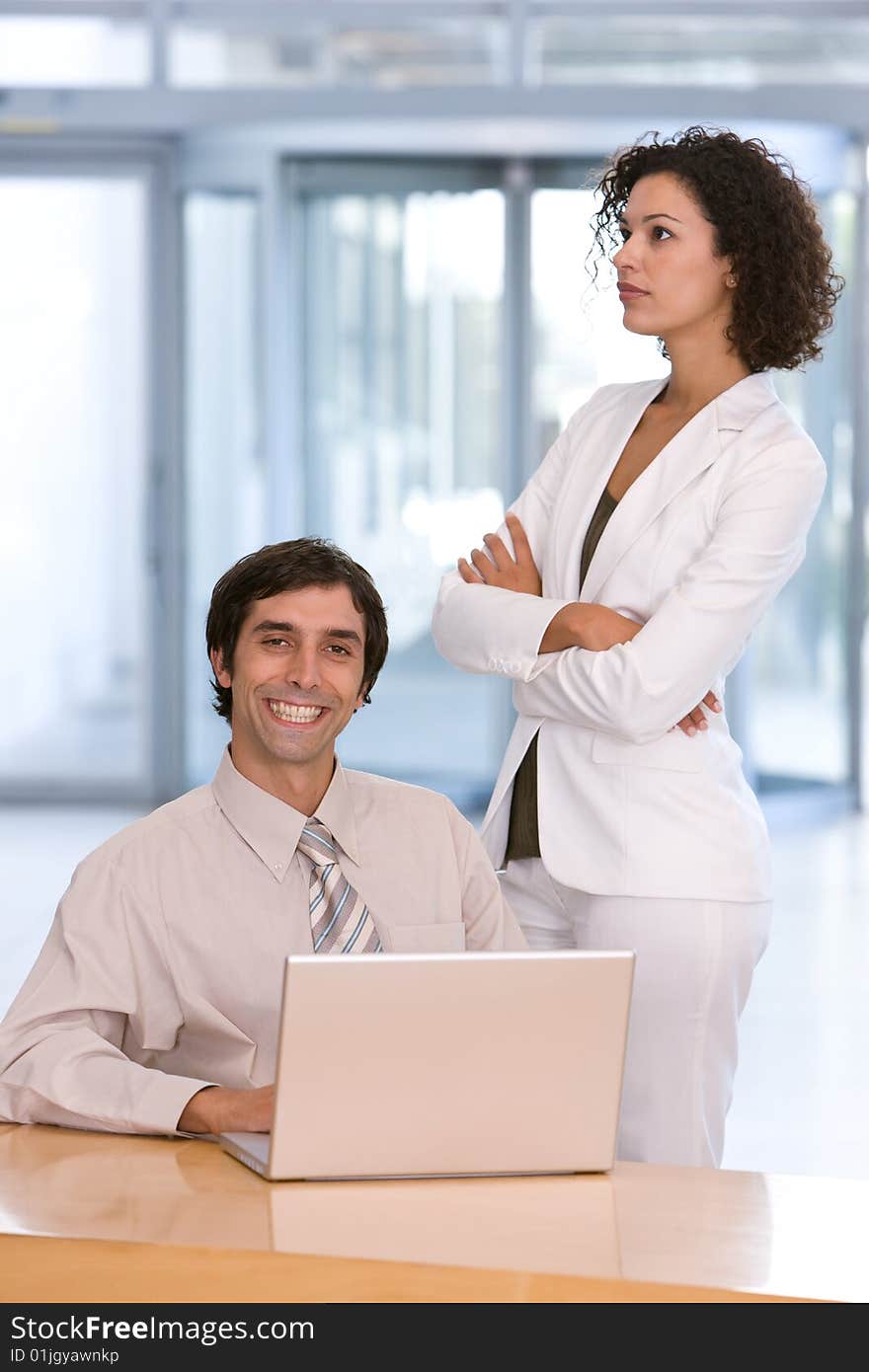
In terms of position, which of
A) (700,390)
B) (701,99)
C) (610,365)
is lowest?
(700,390)

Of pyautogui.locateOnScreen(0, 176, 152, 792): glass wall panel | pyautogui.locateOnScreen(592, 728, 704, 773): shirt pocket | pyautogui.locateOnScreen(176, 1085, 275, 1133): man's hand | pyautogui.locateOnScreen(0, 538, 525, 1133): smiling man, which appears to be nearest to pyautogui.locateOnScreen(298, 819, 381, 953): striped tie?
pyautogui.locateOnScreen(0, 538, 525, 1133): smiling man

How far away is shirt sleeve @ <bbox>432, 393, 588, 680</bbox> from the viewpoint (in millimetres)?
2541

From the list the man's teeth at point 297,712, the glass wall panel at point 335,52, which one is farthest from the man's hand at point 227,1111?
the glass wall panel at point 335,52

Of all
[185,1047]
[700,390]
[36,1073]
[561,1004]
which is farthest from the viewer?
[700,390]

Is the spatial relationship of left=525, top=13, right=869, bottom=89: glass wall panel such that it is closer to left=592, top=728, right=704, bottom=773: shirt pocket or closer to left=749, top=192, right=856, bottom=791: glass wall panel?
left=749, top=192, right=856, bottom=791: glass wall panel

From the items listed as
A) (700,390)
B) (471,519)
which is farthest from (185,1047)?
(471,519)

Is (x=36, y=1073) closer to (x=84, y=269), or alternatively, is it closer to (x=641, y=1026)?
(x=641, y=1026)

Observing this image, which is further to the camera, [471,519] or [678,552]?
[471,519]

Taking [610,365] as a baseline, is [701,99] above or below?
above

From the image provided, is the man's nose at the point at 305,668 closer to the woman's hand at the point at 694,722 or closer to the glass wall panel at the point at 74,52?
the woman's hand at the point at 694,722

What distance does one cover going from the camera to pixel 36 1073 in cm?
184

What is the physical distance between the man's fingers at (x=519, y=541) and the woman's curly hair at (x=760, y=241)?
43 centimetres

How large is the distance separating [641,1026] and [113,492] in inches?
240

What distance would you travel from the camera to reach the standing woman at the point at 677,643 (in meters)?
2.42
